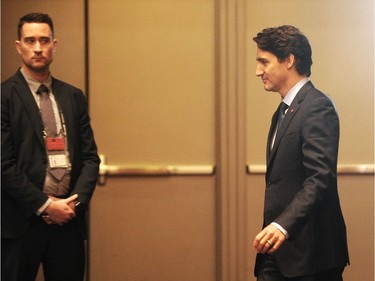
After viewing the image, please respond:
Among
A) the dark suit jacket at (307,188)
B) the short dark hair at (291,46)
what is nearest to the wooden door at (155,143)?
the short dark hair at (291,46)

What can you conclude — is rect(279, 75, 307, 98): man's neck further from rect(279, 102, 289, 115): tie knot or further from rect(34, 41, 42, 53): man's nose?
rect(34, 41, 42, 53): man's nose

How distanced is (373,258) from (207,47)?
5.72 feet

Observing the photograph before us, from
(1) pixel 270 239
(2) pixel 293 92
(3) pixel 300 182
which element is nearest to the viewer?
(1) pixel 270 239

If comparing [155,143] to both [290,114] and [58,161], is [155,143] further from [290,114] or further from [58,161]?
[290,114]

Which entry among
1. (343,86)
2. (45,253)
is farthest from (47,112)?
(343,86)

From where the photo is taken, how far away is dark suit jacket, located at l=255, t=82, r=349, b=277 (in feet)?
5.61

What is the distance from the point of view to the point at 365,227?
332 cm

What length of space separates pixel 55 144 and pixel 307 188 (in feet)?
3.60

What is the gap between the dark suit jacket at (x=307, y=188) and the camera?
171cm

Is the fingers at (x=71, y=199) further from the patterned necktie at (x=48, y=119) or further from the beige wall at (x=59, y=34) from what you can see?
the beige wall at (x=59, y=34)

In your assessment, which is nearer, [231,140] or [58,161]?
[58,161]

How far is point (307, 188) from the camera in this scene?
1717mm

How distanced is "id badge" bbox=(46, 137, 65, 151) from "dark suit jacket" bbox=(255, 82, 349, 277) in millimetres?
913

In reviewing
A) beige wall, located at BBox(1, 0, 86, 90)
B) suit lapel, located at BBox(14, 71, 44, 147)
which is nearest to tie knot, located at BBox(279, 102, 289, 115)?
suit lapel, located at BBox(14, 71, 44, 147)
